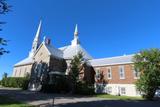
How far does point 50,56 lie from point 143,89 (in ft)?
68.0

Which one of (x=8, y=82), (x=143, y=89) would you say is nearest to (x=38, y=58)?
(x=8, y=82)

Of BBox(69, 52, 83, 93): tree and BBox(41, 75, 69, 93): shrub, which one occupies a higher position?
BBox(69, 52, 83, 93): tree

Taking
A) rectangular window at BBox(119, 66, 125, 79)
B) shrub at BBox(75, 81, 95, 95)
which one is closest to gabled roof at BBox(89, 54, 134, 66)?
rectangular window at BBox(119, 66, 125, 79)

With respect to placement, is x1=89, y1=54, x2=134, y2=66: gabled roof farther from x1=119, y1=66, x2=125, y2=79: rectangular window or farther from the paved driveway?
the paved driveway

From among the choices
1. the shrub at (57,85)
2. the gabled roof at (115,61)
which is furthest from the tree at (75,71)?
the gabled roof at (115,61)

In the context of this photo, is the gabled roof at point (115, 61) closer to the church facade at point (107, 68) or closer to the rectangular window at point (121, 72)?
the church facade at point (107, 68)

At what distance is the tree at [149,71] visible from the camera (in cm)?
2480

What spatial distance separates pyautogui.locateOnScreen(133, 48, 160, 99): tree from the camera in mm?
24797

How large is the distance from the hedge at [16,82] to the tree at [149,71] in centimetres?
2653

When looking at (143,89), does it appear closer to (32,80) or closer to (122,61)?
(122,61)

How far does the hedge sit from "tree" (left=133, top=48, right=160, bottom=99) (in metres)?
26.5

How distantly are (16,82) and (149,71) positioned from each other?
32.9 metres

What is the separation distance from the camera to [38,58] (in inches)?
1694

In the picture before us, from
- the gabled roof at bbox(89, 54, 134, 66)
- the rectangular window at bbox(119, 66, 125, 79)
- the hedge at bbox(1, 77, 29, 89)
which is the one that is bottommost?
the hedge at bbox(1, 77, 29, 89)
